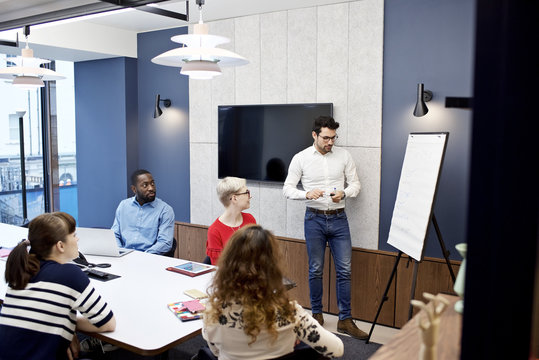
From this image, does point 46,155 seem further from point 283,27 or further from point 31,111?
point 283,27

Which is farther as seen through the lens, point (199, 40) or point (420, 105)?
point (420, 105)

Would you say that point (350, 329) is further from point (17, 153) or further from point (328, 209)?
point (17, 153)

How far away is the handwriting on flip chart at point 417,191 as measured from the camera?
3.30m

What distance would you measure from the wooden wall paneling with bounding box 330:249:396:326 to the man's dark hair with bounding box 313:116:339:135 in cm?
113

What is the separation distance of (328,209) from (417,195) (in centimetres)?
85

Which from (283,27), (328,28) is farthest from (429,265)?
(283,27)

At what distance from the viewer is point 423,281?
3.98 metres

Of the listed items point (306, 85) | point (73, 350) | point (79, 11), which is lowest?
point (73, 350)

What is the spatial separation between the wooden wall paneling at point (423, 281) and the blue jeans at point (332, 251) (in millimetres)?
439

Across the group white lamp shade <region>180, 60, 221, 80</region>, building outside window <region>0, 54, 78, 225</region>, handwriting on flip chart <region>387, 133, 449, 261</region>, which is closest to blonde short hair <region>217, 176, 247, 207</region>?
white lamp shade <region>180, 60, 221, 80</region>

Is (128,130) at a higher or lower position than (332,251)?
higher

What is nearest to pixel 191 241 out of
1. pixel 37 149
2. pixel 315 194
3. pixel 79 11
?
pixel 315 194

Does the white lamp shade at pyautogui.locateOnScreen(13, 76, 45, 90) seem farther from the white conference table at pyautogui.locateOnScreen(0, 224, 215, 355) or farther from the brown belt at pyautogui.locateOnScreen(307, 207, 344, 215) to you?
the brown belt at pyautogui.locateOnScreen(307, 207, 344, 215)

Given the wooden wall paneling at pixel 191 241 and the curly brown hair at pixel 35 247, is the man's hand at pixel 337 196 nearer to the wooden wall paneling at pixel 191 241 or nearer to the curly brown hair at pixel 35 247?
the wooden wall paneling at pixel 191 241
